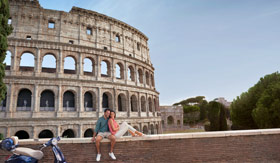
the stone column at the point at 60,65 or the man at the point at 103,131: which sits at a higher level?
the stone column at the point at 60,65

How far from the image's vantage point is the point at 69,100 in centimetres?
2052

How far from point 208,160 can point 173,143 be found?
1550 mm

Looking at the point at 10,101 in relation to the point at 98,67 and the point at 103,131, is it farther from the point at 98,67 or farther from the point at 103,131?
the point at 103,131

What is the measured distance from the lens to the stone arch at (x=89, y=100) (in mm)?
20906

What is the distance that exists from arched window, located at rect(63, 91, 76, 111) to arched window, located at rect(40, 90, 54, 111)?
1.31 metres

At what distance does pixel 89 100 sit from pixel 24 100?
663cm

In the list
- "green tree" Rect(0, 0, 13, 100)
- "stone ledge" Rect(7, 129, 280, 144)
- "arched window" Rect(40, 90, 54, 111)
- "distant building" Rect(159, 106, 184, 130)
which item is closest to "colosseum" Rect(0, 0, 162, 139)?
"arched window" Rect(40, 90, 54, 111)

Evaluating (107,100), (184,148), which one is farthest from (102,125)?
(107,100)

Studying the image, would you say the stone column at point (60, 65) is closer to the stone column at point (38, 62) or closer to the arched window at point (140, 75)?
the stone column at point (38, 62)

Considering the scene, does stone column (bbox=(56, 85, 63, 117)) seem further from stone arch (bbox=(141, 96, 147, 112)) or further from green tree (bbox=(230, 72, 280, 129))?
green tree (bbox=(230, 72, 280, 129))

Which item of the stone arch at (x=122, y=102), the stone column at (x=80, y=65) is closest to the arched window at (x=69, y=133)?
the stone column at (x=80, y=65)

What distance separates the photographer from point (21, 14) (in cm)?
1969

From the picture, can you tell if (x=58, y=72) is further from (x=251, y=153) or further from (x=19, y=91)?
(x=251, y=153)

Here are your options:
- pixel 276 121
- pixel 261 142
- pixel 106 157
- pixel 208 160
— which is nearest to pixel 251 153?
pixel 261 142
